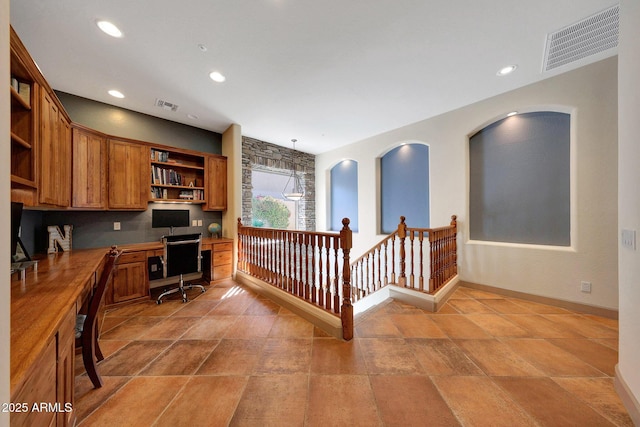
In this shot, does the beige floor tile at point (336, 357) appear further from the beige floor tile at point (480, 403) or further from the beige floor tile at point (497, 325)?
the beige floor tile at point (497, 325)

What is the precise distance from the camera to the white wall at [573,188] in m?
2.52

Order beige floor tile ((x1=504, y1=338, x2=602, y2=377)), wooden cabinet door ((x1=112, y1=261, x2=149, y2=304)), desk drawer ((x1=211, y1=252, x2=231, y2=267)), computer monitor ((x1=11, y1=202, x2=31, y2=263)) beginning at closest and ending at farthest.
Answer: computer monitor ((x1=11, y1=202, x2=31, y2=263)) → beige floor tile ((x1=504, y1=338, x2=602, y2=377)) → wooden cabinet door ((x1=112, y1=261, x2=149, y2=304)) → desk drawer ((x1=211, y1=252, x2=231, y2=267))

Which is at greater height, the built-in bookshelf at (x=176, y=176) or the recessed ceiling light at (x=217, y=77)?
the recessed ceiling light at (x=217, y=77)

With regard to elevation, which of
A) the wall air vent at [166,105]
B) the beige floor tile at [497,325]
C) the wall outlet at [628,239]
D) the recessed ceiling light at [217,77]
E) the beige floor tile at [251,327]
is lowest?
the beige floor tile at [251,327]

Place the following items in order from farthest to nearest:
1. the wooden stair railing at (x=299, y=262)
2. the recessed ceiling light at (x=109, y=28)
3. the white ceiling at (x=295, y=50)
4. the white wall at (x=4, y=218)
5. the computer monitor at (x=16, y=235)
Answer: the wooden stair railing at (x=299, y=262) → the recessed ceiling light at (x=109, y=28) → the white ceiling at (x=295, y=50) → the computer monitor at (x=16, y=235) → the white wall at (x=4, y=218)

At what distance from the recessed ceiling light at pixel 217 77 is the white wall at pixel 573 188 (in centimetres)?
339

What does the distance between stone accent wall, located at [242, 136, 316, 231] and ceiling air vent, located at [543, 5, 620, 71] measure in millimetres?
4617

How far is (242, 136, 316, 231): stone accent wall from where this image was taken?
4.78 meters

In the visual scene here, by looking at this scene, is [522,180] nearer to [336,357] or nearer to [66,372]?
[336,357]

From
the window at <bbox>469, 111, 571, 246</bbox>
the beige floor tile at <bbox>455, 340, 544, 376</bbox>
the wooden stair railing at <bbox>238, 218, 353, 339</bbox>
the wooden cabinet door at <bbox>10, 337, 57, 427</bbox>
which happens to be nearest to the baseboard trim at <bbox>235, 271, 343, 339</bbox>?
the wooden stair railing at <bbox>238, 218, 353, 339</bbox>

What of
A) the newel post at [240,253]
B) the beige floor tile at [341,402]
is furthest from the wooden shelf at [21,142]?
the beige floor tile at [341,402]

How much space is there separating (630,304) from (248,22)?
138 inches

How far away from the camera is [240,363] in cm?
182

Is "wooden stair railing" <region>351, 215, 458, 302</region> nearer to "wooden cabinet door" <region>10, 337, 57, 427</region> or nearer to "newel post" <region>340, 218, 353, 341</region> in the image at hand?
"newel post" <region>340, 218, 353, 341</region>
